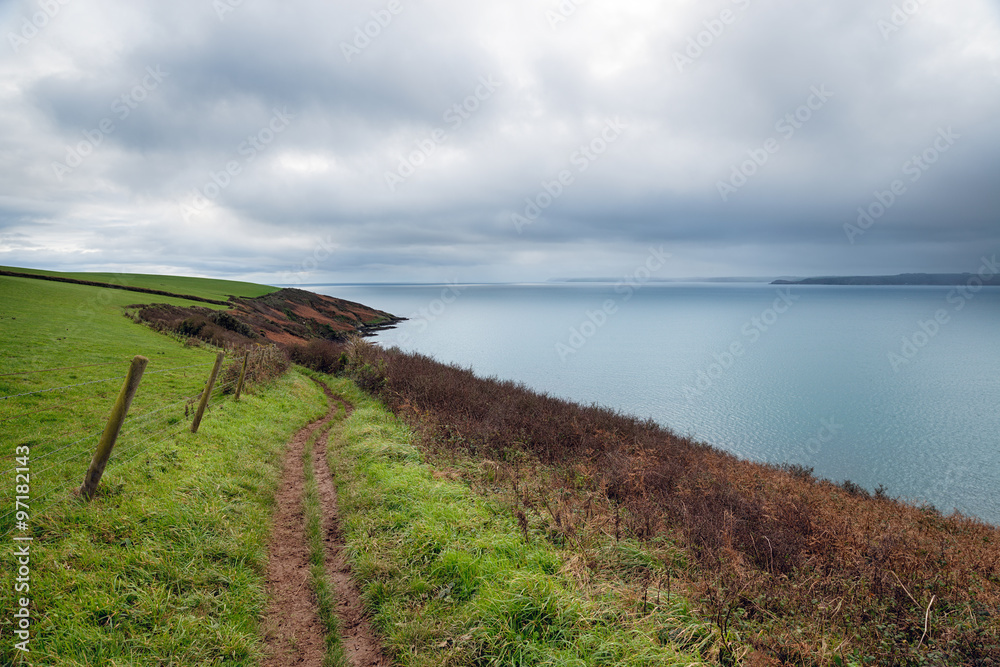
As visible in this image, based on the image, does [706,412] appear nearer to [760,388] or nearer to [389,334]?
[760,388]

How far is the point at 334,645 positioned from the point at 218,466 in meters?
5.81

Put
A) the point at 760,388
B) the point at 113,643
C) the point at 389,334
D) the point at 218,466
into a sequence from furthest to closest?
the point at 389,334 < the point at 760,388 < the point at 218,466 < the point at 113,643

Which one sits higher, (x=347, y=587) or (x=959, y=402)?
(x=959, y=402)

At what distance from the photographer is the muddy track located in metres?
5.31

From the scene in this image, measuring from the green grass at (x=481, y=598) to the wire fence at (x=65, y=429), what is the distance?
4.61 m

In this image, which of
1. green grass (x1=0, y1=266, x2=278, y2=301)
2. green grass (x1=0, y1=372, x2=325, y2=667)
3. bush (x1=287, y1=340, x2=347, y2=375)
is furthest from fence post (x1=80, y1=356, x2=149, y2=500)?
green grass (x1=0, y1=266, x2=278, y2=301)

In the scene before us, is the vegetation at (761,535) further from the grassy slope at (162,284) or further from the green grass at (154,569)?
the grassy slope at (162,284)

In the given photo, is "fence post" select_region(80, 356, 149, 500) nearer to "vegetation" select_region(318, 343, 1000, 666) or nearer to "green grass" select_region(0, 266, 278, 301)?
"vegetation" select_region(318, 343, 1000, 666)

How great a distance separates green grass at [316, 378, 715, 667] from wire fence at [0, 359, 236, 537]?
4607 mm

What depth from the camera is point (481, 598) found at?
572 cm

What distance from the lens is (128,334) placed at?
2480cm

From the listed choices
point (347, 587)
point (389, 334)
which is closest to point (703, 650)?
point (347, 587)

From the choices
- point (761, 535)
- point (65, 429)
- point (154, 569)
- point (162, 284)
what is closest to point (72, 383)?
point (65, 429)

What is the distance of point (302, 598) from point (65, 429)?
8.56 metres
